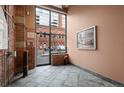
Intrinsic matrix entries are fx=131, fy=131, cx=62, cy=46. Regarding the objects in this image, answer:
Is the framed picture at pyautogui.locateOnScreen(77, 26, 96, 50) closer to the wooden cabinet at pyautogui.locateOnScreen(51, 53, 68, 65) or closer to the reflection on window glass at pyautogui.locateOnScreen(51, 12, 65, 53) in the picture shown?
the wooden cabinet at pyautogui.locateOnScreen(51, 53, 68, 65)

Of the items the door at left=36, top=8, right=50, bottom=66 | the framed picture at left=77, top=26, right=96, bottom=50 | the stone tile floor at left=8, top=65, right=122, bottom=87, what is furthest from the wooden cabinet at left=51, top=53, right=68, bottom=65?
the stone tile floor at left=8, top=65, right=122, bottom=87

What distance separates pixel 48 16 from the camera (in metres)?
8.07

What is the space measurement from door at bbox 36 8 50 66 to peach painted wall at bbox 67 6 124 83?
2.23m

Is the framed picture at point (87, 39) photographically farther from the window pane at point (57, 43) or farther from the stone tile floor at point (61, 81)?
the window pane at point (57, 43)

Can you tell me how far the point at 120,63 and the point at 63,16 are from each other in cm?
568

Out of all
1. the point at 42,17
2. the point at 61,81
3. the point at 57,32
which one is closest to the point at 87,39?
the point at 61,81

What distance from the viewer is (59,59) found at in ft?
26.0

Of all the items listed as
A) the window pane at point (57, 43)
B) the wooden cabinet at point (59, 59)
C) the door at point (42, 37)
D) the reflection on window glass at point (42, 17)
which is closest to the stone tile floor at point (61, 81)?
the wooden cabinet at point (59, 59)

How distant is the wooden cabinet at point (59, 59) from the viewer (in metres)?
7.75

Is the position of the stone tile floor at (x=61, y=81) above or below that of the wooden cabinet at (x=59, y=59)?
below

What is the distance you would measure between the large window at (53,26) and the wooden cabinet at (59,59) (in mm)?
529

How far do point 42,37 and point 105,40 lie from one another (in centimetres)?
434

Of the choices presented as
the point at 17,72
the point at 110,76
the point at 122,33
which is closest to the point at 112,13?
the point at 122,33

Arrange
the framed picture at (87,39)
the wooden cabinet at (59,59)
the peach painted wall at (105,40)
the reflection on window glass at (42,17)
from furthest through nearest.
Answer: the wooden cabinet at (59,59) < the reflection on window glass at (42,17) < the framed picture at (87,39) < the peach painted wall at (105,40)
